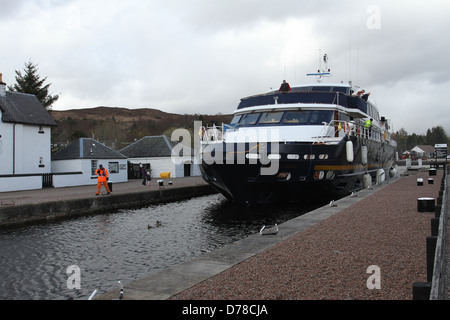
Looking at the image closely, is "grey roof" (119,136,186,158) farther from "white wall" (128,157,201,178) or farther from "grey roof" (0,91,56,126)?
"grey roof" (0,91,56,126)

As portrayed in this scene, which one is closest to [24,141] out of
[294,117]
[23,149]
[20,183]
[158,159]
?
[23,149]

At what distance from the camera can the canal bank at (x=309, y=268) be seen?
4945 mm

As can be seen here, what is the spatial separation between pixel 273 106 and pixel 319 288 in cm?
1346

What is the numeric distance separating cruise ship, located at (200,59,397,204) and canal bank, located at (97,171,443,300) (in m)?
6.03

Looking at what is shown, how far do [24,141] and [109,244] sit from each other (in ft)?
72.2

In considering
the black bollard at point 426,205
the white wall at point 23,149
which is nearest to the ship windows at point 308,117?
the black bollard at point 426,205

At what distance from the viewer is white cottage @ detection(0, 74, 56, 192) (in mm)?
26859

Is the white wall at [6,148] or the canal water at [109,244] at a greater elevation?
the white wall at [6,148]

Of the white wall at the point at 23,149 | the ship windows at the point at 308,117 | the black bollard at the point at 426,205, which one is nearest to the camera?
Result: the black bollard at the point at 426,205

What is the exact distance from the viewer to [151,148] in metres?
43.7

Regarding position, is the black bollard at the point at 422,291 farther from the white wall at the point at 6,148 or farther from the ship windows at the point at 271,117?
the white wall at the point at 6,148

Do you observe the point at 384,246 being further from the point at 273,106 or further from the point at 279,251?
the point at 273,106

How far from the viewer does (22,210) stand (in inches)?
588

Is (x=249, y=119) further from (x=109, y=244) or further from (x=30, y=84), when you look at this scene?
(x=30, y=84)
